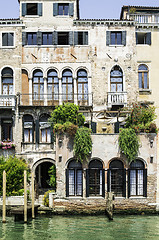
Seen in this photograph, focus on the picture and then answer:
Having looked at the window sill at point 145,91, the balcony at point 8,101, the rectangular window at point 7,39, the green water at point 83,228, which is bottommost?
the green water at point 83,228

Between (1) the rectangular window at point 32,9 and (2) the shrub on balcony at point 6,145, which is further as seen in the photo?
(1) the rectangular window at point 32,9

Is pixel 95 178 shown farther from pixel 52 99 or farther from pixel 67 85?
pixel 67 85

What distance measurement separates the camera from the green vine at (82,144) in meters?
21.8

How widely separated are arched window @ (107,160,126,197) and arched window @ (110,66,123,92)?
6.53m

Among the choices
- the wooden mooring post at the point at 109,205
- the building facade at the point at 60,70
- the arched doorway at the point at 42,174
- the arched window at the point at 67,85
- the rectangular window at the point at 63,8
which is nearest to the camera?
the wooden mooring post at the point at 109,205

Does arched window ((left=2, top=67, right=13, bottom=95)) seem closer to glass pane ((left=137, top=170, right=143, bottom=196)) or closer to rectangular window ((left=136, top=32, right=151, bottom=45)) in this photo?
Answer: rectangular window ((left=136, top=32, right=151, bottom=45))

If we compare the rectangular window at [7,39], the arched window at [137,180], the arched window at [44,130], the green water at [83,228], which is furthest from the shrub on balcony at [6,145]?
the arched window at [137,180]

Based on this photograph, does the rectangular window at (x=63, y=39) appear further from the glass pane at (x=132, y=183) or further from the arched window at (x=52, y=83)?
the glass pane at (x=132, y=183)

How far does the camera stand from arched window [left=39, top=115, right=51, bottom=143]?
25.9 metres

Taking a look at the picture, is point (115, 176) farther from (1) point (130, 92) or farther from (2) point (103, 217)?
(1) point (130, 92)

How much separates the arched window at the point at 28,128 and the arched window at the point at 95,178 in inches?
224

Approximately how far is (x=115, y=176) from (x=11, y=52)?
1175cm

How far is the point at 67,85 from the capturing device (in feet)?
87.2

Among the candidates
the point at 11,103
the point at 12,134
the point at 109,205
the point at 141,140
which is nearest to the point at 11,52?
the point at 11,103
